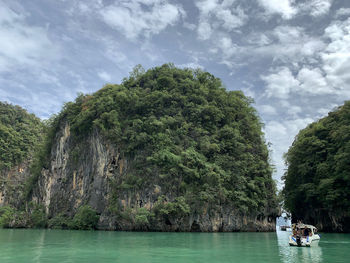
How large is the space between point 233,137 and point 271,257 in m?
23.5

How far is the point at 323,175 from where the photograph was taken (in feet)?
96.9

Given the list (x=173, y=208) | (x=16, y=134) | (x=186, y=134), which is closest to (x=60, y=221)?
(x=173, y=208)

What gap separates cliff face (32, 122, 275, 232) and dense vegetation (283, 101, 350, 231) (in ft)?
14.2

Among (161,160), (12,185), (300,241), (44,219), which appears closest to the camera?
(300,241)

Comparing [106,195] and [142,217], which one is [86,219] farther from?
[142,217]

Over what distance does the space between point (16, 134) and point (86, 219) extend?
3623 centimetres

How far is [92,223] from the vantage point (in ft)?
108

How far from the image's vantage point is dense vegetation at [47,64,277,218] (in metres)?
31.2

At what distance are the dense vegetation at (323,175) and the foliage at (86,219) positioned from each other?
Result: 21268 mm

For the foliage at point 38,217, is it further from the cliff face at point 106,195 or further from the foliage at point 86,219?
the foliage at point 86,219

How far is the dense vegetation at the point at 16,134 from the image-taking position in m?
57.2

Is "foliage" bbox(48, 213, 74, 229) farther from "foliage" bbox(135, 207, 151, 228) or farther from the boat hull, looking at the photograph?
the boat hull

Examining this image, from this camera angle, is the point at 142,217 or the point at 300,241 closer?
the point at 300,241

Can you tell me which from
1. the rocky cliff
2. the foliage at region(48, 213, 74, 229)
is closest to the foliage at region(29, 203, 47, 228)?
the rocky cliff
